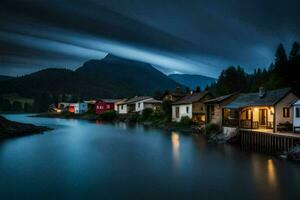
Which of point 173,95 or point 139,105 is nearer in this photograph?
point 173,95

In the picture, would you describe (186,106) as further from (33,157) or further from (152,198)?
(152,198)

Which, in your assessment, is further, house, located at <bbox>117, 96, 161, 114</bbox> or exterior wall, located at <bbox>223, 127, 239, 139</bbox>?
house, located at <bbox>117, 96, 161, 114</bbox>

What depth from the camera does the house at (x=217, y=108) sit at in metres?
37.8

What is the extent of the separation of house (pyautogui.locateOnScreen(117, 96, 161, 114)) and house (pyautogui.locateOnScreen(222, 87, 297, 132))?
3767 cm

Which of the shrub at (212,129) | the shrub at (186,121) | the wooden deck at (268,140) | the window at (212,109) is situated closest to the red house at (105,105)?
the shrub at (186,121)

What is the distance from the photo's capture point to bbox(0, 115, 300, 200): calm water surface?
13.8 meters

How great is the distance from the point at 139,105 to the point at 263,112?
49.8m

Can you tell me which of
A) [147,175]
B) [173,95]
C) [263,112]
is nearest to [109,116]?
[173,95]

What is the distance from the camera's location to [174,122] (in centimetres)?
5406

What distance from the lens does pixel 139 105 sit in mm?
78875

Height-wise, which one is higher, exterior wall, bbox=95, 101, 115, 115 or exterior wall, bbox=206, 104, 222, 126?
exterior wall, bbox=95, 101, 115, 115

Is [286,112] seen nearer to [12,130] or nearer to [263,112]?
[263,112]

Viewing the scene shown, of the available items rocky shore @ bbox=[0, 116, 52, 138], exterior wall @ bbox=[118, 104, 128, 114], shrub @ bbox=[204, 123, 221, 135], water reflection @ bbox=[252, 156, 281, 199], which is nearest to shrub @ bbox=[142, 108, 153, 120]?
exterior wall @ bbox=[118, 104, 128, 114]

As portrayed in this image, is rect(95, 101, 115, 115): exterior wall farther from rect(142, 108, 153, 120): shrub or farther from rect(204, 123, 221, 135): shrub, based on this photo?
rect(204, 123, 221, 135): shrub
